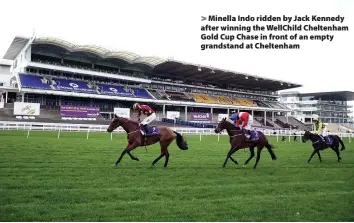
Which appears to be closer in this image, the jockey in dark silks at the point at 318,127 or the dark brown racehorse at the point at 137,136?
the dark brown racehorse at the point at 137,136

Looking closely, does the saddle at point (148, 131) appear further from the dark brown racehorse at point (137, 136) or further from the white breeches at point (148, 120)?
the white breeches at point (148, 120)

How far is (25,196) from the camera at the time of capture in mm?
5793

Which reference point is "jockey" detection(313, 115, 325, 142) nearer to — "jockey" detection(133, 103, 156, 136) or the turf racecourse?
the turf racecourse

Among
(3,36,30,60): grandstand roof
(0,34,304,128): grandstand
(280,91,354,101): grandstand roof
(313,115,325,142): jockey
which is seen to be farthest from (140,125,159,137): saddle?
(280,91,354,101): grandstand roof

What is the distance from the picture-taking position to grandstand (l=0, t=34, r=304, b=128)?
154 feet

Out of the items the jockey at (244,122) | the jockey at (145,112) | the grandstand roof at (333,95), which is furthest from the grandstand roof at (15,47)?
the grandstand roof at (333,95)

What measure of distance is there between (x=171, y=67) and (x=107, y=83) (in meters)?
12.8

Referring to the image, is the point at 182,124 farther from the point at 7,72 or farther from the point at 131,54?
the point at 7,72

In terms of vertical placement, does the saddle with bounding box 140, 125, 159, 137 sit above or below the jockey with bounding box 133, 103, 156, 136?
below

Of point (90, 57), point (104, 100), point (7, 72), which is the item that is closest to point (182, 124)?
point (104, 100)

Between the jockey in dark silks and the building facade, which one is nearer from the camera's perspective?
the jockey in dark silks

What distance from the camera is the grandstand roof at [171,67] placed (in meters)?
49.2

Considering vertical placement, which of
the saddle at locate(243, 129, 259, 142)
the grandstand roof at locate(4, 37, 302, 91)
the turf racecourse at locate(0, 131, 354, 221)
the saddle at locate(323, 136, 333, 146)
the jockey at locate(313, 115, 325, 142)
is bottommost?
the turf racecourse at locate(0, 131, 354, 221)

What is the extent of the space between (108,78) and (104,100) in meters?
4.82
